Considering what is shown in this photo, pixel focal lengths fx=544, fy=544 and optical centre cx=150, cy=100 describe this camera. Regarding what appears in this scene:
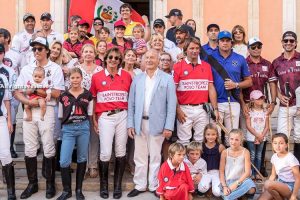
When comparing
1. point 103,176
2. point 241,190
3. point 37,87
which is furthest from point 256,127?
point 37,87

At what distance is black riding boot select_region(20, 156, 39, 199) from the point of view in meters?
6.82

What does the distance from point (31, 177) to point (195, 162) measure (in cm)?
208

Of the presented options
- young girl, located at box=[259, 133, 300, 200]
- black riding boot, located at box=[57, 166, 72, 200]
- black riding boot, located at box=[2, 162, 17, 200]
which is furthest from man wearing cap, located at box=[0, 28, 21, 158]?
young girl, located at box=[259, 133, 300, 200]

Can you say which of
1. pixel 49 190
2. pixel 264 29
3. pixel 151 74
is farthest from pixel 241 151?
pixel 264 29

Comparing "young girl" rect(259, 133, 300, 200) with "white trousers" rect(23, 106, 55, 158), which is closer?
"young girl" rect(259, 133, 300, 200)

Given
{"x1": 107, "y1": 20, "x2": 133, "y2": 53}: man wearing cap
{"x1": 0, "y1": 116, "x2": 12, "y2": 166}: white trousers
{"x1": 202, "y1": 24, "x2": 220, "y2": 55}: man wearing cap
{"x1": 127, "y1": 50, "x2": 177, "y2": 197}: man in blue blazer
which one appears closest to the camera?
{"x1": 0, "y1": 116, "x2": 12, "y2": 166}: white trousers

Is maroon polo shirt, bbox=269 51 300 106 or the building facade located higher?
the building facade

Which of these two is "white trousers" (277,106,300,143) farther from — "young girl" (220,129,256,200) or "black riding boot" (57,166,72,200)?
"black riding boot" (57,166,72,200)

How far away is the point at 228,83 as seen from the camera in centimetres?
711

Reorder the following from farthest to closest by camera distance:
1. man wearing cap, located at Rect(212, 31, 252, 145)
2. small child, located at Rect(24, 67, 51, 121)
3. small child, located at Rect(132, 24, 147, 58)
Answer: small child, located at Rect(132, 24, 147, 58) → man wearing cap, located at Rect(212, 31, 252, 145) → small child, located at Rect(24, 67, 51, 121)

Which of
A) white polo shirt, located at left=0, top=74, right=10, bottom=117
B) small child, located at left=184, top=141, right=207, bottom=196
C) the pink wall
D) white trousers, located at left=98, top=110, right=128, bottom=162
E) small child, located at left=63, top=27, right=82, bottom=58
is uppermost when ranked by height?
the pink wall

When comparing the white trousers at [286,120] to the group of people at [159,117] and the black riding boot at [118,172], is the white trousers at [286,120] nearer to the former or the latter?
the group of people at [159,117]

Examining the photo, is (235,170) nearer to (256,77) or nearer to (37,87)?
(256,77)

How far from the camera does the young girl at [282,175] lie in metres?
6.28
